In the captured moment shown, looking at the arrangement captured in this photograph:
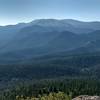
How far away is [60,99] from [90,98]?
1052 cm

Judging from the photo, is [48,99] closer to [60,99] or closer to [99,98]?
[60,99]

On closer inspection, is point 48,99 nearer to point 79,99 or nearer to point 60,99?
point 60,99

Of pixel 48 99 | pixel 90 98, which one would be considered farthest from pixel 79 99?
pixel 48 99

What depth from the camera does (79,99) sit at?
371 feet

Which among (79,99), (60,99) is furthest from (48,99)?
(79,99)

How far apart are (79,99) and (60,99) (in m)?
8.88

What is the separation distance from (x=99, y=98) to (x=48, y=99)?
16903mm

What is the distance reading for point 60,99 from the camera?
352 feet

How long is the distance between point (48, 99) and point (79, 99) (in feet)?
39.1

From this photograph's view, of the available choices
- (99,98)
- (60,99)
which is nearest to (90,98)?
(99,98)

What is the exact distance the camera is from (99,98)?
357 ft

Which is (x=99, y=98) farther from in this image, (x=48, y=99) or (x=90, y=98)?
(x=48, y=99)

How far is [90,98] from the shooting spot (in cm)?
11019

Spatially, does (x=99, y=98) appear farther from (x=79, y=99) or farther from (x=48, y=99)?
(x=48, y=99)
